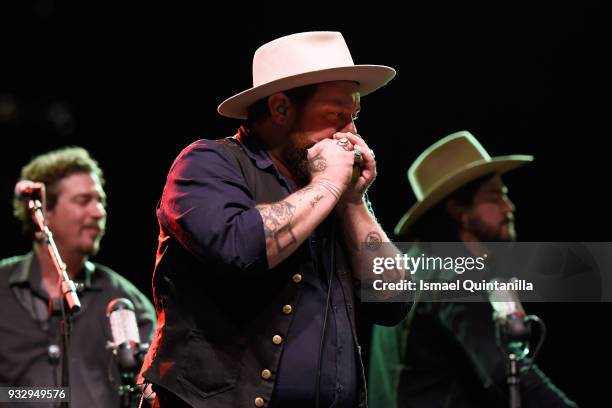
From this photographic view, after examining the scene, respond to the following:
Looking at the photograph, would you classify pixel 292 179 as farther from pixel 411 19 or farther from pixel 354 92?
pixel 411 19

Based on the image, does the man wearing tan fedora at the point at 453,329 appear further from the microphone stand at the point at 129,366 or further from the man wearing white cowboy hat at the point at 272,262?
the man wearing white cowboy hat at the point at 272,262

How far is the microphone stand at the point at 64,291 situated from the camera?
3338 millimetres

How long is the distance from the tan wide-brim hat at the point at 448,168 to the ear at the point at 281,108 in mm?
2177

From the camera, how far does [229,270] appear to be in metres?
2.43

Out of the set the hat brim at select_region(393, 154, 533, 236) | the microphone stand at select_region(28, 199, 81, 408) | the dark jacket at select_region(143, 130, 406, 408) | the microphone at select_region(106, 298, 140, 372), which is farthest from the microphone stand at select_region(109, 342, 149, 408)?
the hat brim at select_region(393, 154, 533, 236)

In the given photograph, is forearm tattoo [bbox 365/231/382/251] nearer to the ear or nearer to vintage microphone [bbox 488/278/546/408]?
the ear

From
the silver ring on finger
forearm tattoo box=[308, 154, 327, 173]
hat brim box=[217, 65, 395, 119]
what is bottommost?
forearm tattoo box=[308, 154, 327, 173]

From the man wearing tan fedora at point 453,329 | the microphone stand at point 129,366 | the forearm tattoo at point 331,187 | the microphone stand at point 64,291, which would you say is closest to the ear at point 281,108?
the forearm tattoo at point 331,187

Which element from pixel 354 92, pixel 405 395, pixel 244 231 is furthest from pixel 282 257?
pixel 405 395

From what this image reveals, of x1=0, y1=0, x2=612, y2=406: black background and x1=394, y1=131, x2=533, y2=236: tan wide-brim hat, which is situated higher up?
x1=0, y1=0, x2=612, y2=406: black background

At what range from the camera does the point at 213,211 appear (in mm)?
2490

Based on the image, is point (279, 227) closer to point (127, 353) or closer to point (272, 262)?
point (272, 262)

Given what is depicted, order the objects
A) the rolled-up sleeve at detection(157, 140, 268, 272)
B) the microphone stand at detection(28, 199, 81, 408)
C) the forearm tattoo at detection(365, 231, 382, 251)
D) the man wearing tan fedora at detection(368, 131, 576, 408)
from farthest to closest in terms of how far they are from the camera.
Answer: the man wearing tan fedora at detection(368, 131, 576, 408), the microphone stand at detection(28, 199, 81, 408), the forearm tattoo at detection(365, 231, 382, 251), the rolled-up sleeve at detection(157, 140, 268, 272)

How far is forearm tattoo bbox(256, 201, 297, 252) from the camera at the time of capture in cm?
246
